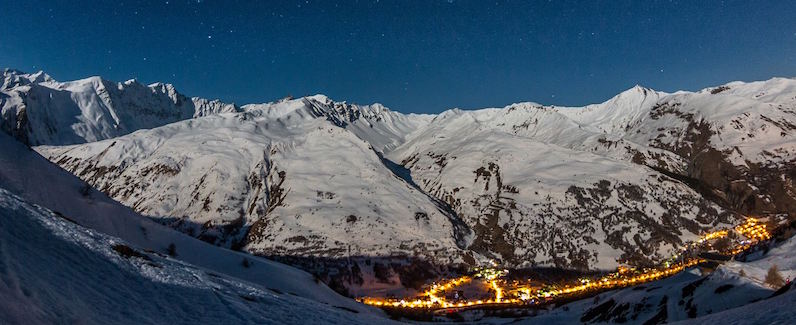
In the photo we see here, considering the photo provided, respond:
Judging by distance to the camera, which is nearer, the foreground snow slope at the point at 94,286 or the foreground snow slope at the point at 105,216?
the foreground snow slope at the point at 94,286

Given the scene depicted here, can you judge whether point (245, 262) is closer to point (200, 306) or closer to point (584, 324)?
point (200, 306)

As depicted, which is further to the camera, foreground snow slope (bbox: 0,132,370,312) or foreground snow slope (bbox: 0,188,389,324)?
foreground snow slope (bbox: 0,132,370,312)

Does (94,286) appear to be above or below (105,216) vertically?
below

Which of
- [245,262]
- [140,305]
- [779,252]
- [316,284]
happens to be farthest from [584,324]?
[140,305]
